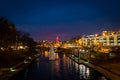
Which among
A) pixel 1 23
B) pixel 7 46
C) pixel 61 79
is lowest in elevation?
pixel 61 79

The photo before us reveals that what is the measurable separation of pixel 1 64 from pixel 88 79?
1001 inches

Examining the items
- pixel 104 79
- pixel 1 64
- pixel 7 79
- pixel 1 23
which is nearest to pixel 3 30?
pixel 1 23

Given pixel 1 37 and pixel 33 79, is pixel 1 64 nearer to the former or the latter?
pixel 33 79

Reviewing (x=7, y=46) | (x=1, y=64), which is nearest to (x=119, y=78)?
(x=1, y=64)

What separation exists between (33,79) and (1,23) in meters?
38.2

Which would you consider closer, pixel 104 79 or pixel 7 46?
pixel 104 79

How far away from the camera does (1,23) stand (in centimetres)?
8388

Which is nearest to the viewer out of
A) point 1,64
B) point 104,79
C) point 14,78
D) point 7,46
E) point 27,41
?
point 104,79

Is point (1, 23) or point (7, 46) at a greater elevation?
point (1, 23)

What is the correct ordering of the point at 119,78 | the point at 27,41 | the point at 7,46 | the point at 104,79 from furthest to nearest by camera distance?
the point at 27,41
the point at 7,46
the point at 104,79
the point at 119,78

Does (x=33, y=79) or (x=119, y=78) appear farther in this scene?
(x=33, y=79)

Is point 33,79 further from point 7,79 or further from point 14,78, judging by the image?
point 7,79

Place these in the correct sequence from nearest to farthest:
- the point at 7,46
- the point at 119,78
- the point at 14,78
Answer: the point at 119,78 → the point at 14,78 → the point at 7,46

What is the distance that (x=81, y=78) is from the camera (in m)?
50.4
